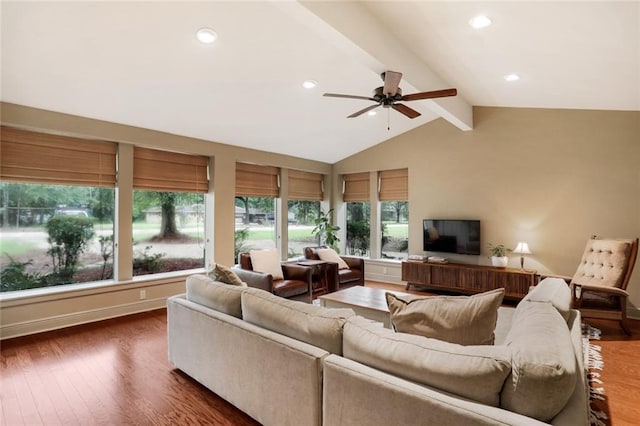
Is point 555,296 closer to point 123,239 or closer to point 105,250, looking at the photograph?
point 123,239

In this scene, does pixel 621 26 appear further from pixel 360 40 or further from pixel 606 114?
pixel 606 114

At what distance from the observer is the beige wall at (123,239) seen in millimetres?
3541

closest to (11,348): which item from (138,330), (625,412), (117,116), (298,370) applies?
(138,330)

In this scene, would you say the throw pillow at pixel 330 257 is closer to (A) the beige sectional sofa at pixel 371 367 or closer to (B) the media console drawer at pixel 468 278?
(B) the media console drawer at pixel 468 278

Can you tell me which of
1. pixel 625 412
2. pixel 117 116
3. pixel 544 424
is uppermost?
pixel 117 116

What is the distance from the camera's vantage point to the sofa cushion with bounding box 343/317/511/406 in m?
1.22

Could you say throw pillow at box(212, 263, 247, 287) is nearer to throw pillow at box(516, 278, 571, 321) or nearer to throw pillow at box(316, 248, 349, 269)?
throw pillow at box(516, 278, 571, 321)

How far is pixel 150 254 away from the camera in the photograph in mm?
4691

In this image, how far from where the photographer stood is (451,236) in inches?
219

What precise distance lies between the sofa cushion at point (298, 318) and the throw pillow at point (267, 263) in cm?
211

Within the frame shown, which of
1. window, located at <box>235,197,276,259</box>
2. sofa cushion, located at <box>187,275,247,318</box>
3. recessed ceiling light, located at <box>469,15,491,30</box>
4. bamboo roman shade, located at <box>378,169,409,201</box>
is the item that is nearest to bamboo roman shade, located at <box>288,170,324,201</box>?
window, located at <box>235,197,276,259</box>

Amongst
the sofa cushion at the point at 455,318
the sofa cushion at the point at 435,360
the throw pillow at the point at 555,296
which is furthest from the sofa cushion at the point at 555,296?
the sofa cushion at the point at 435,360

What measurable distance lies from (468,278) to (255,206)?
381 cm

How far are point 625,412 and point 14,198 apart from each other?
5.85 metres
